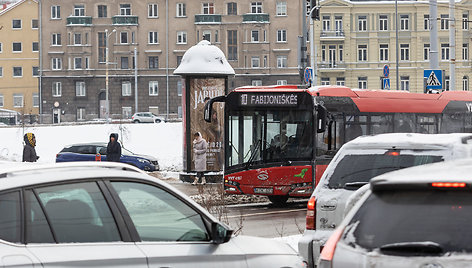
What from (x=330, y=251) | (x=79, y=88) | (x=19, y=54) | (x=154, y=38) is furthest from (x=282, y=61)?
(x=330, y=251)

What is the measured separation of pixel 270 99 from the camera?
870 inches

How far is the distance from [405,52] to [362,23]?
16.7 feet

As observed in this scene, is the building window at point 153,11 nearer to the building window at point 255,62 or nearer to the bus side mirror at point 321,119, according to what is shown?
the building window at point 255,62

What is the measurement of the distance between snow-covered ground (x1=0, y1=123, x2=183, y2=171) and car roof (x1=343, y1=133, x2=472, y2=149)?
40.8m

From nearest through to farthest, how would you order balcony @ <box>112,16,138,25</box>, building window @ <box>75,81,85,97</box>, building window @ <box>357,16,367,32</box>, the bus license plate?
the bus license plate → building window @ <box>357,16,367,32</box> → balcony @ <box>112,16,138,25</box> → building window @ <box>75,81,85,97</box>

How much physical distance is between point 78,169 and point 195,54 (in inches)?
896

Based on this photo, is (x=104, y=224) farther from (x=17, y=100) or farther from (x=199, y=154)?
(x=17, y=100)

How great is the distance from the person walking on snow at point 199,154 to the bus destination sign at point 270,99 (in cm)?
573

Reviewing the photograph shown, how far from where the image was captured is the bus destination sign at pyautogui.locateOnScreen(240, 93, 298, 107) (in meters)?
21.9

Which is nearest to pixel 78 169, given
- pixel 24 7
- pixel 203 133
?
pixel 203 133

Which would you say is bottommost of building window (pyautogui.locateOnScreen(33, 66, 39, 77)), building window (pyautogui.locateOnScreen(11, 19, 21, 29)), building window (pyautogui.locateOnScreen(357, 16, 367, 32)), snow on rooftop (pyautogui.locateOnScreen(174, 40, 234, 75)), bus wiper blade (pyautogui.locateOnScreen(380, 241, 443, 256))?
bus wiper blade (pyautogui.locateOnScreen(380, 241, 443, 256))

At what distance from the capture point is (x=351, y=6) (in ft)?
298

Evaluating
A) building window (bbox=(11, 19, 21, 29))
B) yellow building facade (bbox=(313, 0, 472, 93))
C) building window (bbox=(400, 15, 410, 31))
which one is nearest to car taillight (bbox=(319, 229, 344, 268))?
yellow building facade (bbox=(313, 0, 472, 93))

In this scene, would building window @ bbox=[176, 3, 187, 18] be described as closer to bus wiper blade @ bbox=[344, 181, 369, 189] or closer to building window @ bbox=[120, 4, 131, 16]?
building window @ bbox=[120, 4, 131, 16]
